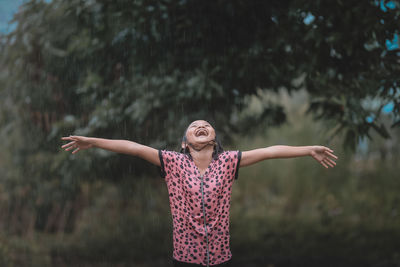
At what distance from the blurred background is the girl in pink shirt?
47.1 inches

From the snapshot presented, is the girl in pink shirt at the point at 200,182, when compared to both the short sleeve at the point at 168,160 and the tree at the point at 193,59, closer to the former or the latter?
the short sleeve at the point at 168,160

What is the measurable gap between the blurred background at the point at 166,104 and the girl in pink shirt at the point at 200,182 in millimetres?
1195

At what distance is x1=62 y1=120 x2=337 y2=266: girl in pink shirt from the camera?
2.20 meters

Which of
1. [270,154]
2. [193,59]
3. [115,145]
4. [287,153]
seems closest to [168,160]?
[115,145]

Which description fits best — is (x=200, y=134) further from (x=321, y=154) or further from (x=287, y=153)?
(x=321, y=154)

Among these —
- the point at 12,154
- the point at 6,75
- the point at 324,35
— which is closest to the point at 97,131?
the point at 6,75

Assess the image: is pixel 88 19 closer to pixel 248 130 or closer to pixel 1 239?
pixel 248 130

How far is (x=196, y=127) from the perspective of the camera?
2.33m

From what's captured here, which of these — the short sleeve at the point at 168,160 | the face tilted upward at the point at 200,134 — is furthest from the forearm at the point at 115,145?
the face tilted upward at the point at 200,134

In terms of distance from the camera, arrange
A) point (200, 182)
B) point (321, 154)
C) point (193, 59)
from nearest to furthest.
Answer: point (200, 182), point (321, 154), point (193, 59)

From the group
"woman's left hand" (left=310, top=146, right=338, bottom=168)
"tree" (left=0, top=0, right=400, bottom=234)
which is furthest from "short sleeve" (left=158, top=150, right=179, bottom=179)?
"tree" (left=0, top=0, right=400, bottom=234)

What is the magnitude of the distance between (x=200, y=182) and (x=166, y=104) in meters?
1.65

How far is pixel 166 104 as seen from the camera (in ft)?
12.3

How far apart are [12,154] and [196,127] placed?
15.5ft
